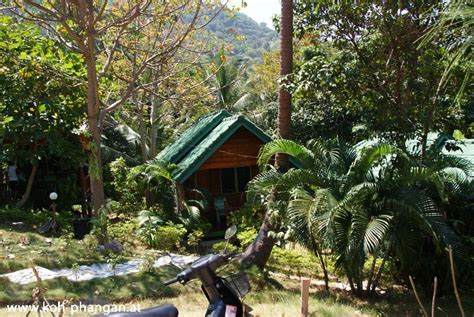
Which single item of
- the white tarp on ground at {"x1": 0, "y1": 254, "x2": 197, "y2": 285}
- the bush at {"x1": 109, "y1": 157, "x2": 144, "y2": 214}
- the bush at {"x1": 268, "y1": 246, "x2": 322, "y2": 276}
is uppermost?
the bush at {"x1": 109, "y1": 157, "x2": 144, "y2": 214}

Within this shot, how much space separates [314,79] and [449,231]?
336 centimetres

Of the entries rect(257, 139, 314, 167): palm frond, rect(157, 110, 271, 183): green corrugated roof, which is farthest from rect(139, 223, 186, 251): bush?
rect(257, 139, 314, 167): palm frond

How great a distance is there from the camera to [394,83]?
393 inches

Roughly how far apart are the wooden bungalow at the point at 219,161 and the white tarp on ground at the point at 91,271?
4223 mm

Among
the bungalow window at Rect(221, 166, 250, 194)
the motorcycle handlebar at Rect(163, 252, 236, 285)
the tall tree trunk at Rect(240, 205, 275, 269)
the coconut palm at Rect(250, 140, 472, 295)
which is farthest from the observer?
the bungalow window at Rect(221, 166, 250, 194)

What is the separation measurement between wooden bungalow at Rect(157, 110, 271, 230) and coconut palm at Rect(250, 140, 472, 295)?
5.43 m

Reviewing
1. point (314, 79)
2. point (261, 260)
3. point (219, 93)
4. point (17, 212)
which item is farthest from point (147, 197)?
point (219, 93)

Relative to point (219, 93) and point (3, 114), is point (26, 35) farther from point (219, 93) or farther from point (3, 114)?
point (219, 93)

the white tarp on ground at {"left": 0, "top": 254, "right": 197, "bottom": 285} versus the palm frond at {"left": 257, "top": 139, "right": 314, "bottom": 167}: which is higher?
the palm frond at {"left": 257, "top": 139, "right": 314, "bottom": 167}

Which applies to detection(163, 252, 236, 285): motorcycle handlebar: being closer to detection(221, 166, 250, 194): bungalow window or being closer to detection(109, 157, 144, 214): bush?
detection(221, 166, 250, 194): bungalow window

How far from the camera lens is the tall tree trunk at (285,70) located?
916 centimetres

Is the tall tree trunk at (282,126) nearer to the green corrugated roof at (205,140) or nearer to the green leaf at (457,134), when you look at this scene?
the green leaf at (457,134)

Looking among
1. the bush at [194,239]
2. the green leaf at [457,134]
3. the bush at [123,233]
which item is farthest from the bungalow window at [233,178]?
the green leaf at [457,134]

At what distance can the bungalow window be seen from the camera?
15562mm
